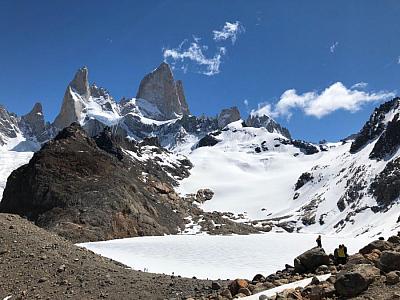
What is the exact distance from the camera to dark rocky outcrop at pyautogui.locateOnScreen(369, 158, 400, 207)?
115 m

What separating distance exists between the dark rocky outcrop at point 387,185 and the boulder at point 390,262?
350ft

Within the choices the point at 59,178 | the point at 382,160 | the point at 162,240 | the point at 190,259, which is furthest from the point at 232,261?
the point at 382,160

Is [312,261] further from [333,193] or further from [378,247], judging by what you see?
[333,193]

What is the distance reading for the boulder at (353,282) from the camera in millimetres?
12555

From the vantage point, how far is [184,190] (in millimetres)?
170000

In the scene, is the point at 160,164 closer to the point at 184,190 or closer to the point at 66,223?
the point at 184,190

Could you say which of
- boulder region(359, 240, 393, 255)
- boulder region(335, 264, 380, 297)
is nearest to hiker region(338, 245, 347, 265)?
boulder region(359, 240, 393, 255)

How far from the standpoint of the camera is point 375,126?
170 meters

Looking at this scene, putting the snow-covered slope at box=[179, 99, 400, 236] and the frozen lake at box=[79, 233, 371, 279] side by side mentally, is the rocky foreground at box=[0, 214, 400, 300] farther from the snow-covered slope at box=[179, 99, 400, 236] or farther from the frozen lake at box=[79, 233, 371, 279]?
the snow-covered slope at box=[179, 99, 400, 236]

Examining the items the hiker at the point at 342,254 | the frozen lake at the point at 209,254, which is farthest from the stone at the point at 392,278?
the frozen lake at the point at 209,254

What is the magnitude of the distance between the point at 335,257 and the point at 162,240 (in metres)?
22.9

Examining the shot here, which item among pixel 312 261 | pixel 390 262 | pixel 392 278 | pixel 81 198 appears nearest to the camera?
pixel 392 278

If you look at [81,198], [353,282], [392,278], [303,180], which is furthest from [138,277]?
[303,180]

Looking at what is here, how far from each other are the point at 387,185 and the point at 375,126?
185ft
